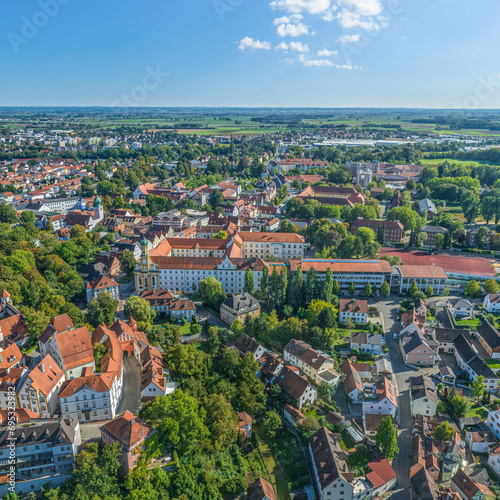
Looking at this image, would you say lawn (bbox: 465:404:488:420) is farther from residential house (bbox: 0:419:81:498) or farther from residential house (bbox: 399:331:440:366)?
residential house (bbox: 0:419:81:498)

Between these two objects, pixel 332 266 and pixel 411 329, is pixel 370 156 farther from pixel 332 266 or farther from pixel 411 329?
pixel 411 329

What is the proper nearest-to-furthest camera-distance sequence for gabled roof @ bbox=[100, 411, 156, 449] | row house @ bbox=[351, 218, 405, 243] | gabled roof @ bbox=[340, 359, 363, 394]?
gabled roof @ bbox=[100, 411, 156, 449]
gabled roof @ bbox=[340, 359, 363, 394]
row house @ bbox=[351, 218, 405, 243]

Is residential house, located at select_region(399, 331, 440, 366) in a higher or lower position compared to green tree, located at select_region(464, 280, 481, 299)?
lower

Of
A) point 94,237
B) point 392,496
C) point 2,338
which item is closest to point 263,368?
point 392,496

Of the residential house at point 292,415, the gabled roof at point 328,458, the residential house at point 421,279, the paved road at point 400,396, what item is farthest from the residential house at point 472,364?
the residential house at point 292,415

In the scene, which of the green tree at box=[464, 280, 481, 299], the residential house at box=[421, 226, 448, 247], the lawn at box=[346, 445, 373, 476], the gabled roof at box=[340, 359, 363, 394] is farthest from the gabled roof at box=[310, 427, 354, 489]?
the residential house at box=[421, 226, 448, 247]

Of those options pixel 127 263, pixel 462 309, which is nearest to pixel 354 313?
pixel 462 309
